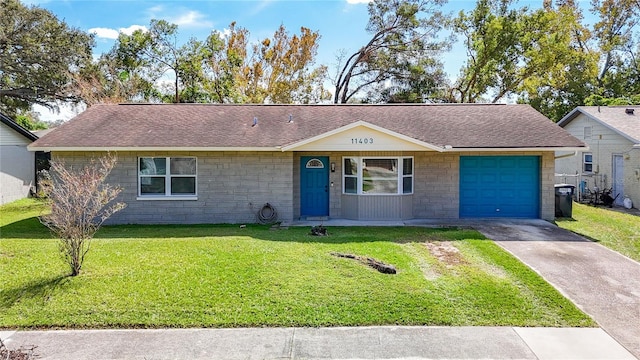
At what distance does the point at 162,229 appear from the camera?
1274 centimetres

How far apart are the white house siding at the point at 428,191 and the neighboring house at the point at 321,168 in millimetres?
34

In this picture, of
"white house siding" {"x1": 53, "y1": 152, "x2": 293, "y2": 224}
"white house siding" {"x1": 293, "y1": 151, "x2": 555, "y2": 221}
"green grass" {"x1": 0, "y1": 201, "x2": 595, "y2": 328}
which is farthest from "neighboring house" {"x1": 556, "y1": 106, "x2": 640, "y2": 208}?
"white house siding" {"x1": 53, "y1": 152, "x2": 293, "y2": 224}

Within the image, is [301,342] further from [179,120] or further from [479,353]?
[179,120]

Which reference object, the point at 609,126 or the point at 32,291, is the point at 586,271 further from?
the point at 609,126

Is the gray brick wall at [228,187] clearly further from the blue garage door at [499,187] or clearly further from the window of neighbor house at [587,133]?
the window of neighbor house at [587,133]

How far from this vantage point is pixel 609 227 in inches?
509

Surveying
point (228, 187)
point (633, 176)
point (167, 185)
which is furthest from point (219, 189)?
point (633, 176)

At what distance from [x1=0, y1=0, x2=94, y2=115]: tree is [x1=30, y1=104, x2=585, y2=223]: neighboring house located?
16.6 metres

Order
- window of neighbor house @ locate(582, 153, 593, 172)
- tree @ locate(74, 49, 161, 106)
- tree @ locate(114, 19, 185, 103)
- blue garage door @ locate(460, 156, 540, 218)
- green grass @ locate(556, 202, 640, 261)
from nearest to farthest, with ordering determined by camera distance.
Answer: green grass @ locate(556, 202, 640, 261) < blue garage door @ locate(460, 156, 540, 218) < window of neighbor house @ locate(582, 153, 593, 172) < tree @ locate(74, 49, 161, 106) < tree @ locate(114, 19, 185, 103)

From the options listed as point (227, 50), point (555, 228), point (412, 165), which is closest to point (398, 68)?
point (227, 50)

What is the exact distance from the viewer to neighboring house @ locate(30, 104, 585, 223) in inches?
519

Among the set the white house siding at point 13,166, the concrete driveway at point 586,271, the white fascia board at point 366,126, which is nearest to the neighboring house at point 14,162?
the white house siding at point 13,166

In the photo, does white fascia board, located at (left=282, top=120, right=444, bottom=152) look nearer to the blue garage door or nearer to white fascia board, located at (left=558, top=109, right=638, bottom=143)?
the blue garage door

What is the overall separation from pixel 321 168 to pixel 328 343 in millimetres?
9240
